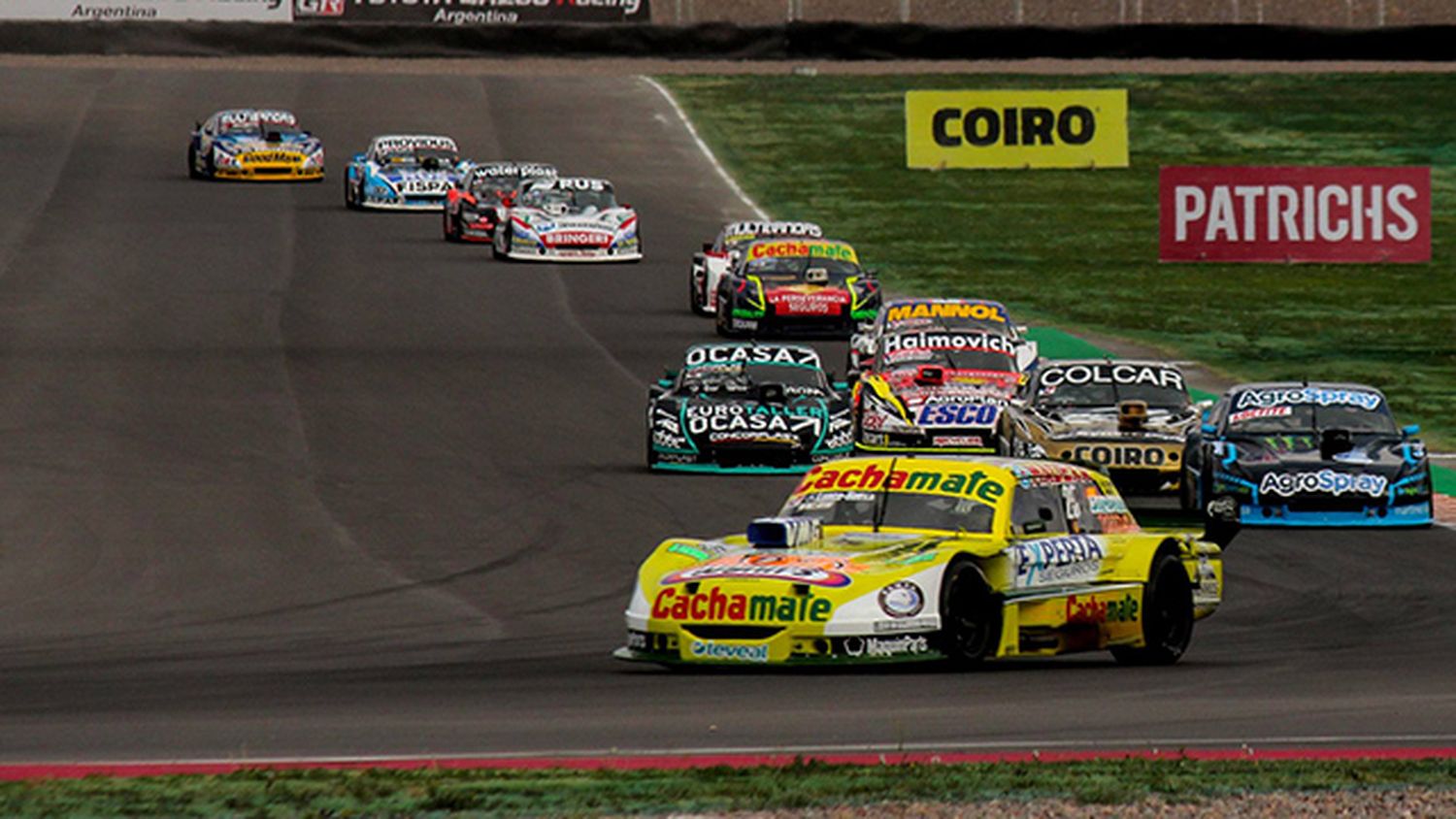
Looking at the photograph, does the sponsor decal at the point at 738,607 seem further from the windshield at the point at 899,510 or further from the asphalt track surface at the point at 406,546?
the windshield at the point at 899,510

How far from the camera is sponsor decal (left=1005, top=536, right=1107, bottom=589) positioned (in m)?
15.4

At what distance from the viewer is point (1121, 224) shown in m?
54.3

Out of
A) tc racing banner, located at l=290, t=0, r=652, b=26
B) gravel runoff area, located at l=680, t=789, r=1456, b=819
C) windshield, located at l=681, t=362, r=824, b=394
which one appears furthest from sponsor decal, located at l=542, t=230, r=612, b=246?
gravel runoff area, located at l=680, t=789, r=1456, b=819

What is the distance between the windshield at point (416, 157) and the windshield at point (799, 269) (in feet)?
49.5

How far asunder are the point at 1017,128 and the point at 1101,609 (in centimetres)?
4042

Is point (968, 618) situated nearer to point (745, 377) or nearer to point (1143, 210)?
point (745, 377)

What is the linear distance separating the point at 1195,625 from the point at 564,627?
3853 mm

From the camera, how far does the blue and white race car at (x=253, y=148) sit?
55.9m

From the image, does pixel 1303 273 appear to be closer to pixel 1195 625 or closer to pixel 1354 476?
pixel 1354 476

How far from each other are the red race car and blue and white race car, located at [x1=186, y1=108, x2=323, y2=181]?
760 cm

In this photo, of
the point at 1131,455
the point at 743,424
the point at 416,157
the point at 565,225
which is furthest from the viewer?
the point at 416,157

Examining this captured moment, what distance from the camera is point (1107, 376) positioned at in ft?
89.1

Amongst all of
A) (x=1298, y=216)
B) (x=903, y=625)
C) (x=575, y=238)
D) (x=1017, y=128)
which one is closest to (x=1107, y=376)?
(x=903, y=625)

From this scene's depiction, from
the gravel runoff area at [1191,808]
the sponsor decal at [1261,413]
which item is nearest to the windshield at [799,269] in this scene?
the sponsor decal at [1261,413]
